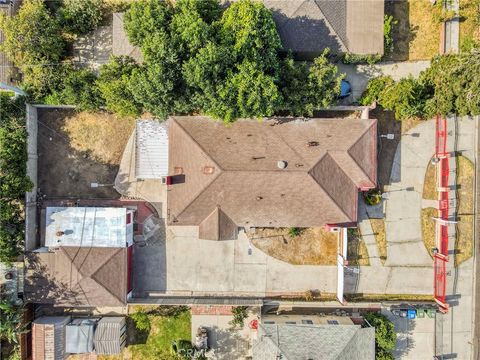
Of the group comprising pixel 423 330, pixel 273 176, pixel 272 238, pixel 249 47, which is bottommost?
pixel 423 330

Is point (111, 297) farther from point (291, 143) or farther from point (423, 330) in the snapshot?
point (423, 330)

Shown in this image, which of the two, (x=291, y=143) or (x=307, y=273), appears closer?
(x=291, y=143)

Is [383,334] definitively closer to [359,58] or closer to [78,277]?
[359,58]

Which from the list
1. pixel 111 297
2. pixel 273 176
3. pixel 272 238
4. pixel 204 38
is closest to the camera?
pixel 204 38

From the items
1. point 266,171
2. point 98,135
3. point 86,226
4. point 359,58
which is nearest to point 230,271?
point 266,171

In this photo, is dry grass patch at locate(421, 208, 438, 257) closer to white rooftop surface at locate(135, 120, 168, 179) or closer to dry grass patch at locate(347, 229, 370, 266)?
dry grass patch at locate(347, 229, 370, 266)

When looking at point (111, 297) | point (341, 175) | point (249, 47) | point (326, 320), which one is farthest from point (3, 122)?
point (326, 320)

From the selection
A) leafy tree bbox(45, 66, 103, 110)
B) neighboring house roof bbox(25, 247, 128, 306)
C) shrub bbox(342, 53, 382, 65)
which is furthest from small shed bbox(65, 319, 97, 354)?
shrub bbox(342, 53, 382, 65)
